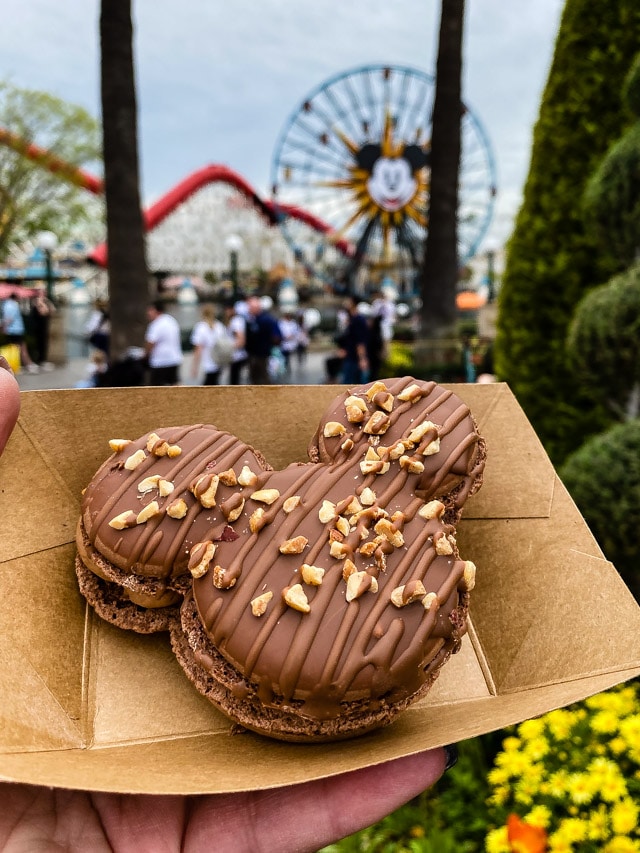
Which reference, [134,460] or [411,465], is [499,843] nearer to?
[411,465]

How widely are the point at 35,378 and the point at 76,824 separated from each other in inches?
539

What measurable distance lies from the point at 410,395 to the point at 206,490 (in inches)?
25.8

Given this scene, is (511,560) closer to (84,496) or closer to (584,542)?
(584,542)

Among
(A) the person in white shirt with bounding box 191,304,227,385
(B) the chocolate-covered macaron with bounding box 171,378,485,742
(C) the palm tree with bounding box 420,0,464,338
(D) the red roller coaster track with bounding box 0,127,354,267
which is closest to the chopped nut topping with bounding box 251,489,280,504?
(B) the chocolate-covered macaron with bounding box 171,378,485,742

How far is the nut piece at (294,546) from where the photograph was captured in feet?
5.19

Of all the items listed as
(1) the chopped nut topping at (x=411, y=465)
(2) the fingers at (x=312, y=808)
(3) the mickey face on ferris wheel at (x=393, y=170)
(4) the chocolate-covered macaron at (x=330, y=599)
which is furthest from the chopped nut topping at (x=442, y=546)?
(3) the mickey face on ferris wheel at (x=393, y=170)

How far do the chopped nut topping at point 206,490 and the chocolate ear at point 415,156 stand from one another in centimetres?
1611

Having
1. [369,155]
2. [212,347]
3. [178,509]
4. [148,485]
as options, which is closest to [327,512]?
[178,509]

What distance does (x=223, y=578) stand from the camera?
1.57m

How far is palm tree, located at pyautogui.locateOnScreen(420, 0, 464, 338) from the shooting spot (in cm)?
828

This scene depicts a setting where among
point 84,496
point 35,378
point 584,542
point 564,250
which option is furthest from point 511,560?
point 35,378

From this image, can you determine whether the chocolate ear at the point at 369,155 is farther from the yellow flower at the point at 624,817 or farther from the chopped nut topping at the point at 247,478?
the yellow flower at the point at 624,817

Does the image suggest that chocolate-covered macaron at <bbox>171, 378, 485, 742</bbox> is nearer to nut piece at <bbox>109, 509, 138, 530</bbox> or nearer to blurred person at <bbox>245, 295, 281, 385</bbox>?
nut piece at <bbox>109, 509, 138, 530</bbox>

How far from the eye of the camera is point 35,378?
46.3ft
